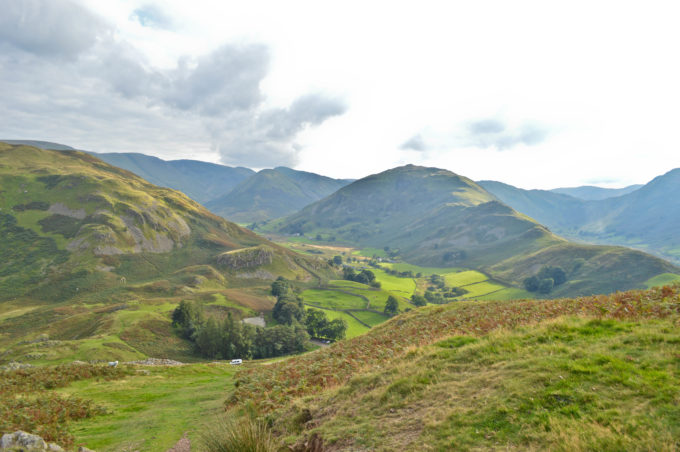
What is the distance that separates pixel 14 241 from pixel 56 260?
28.1m

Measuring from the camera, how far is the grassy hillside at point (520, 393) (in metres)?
8.16

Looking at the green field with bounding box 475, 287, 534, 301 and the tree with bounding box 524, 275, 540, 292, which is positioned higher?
the tree with bounding box 524, 275, 540, 292

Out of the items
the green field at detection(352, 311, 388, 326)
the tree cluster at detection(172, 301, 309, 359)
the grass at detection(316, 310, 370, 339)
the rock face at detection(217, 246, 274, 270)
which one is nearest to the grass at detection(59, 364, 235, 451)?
the tree cluster at detection(172, 301, 309, 359)

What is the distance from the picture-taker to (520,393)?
10172 millimetres

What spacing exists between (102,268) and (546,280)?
228m

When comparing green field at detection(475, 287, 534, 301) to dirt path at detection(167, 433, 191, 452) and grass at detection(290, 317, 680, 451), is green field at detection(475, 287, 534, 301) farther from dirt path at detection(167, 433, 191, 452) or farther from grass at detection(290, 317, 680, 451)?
dirt path at detection(167, 433, 191, 452)

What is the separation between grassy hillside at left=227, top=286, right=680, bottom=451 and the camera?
321 inches

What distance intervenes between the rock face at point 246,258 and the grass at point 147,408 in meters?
142

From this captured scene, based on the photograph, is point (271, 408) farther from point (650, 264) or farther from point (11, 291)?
point (650, 264)

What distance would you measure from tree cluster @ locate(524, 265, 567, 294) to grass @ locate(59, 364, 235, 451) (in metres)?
187

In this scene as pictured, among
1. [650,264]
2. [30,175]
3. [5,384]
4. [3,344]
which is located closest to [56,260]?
[3,344]

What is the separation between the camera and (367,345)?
26.5 meters

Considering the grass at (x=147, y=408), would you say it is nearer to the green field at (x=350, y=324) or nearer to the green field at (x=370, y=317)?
the green field at (x=350, y=324)

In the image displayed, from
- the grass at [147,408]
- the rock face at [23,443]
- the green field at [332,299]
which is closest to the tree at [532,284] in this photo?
the green field at [332,299]
